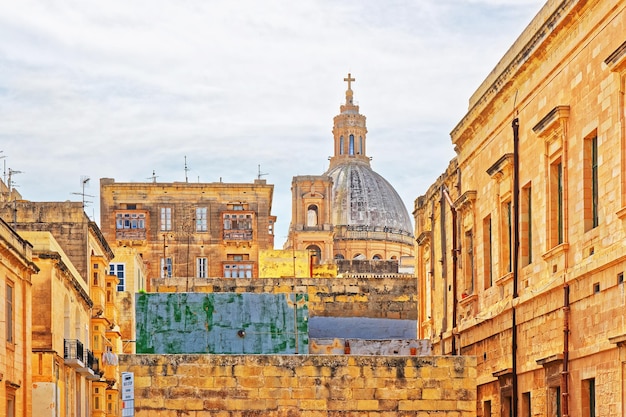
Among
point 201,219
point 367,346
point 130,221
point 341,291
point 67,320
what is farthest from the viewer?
point 130,221

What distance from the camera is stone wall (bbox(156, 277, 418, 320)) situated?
3372 centimetres

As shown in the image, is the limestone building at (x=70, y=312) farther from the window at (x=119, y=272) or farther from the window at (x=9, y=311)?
the window at (x=9, y=311)

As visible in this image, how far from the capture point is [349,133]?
353 feet

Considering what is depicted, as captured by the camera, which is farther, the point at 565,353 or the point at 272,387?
the point at 272,387

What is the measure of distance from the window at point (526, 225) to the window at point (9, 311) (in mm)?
11249

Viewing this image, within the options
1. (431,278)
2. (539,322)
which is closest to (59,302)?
(431,278)

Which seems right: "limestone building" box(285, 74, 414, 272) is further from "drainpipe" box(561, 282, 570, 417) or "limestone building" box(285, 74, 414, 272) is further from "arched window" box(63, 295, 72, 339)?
"drainpipe" box(561, 282, 570, 417)

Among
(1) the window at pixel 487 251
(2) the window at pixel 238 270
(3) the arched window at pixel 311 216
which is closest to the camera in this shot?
(1) the window at pixel 487 251

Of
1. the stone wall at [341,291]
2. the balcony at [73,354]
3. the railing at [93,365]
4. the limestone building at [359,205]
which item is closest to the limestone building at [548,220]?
the stone wall at [341,291]

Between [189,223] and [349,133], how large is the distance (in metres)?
43.2

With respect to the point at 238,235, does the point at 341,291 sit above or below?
below

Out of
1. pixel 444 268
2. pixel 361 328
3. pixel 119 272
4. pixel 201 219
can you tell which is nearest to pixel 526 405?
pixel 444 268

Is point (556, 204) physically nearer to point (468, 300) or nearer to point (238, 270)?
point (468, 300)

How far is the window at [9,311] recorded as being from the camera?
28156mm
